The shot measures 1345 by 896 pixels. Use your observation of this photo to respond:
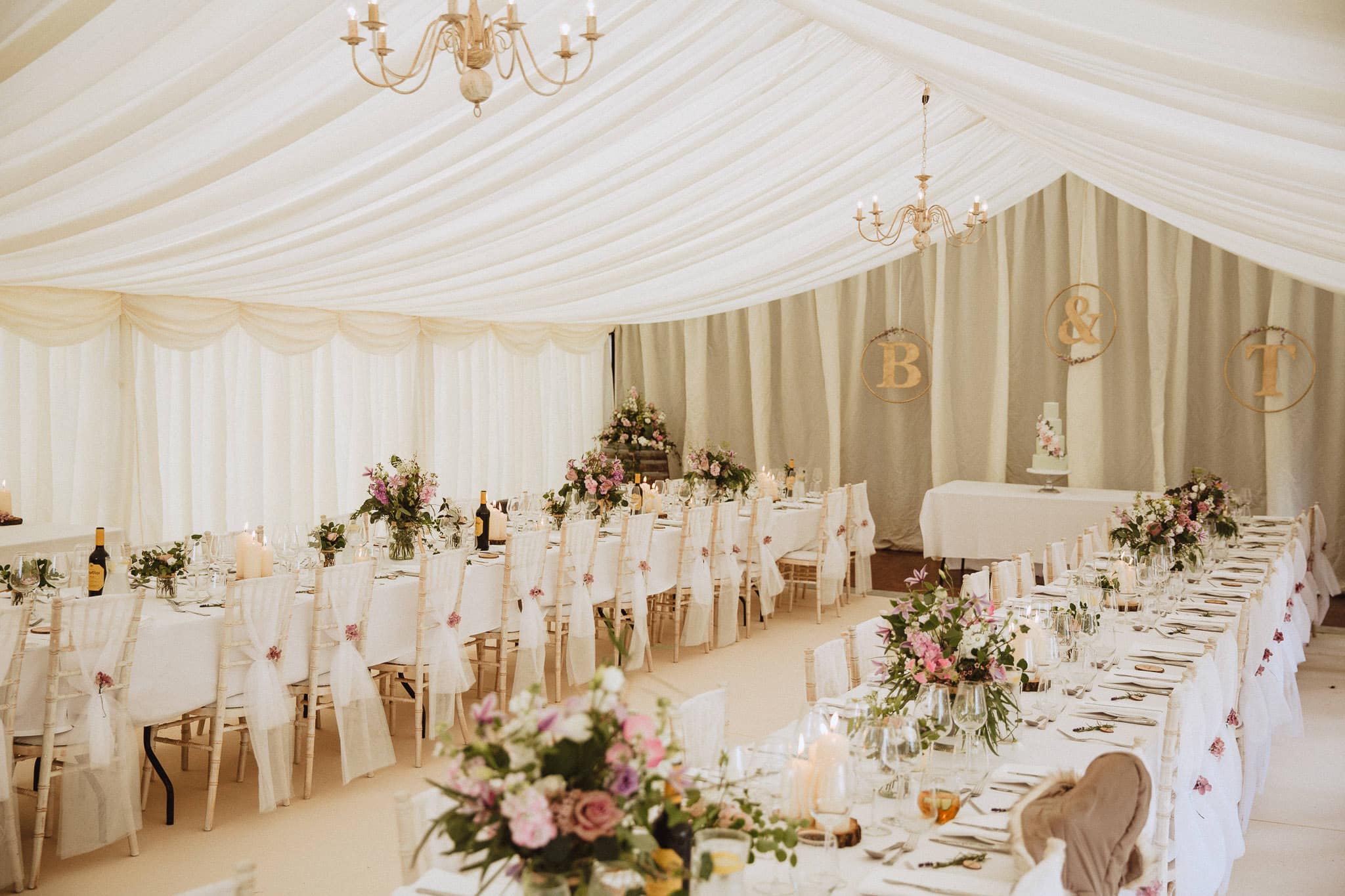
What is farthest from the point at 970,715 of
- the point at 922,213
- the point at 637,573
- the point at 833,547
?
the point at 833,547

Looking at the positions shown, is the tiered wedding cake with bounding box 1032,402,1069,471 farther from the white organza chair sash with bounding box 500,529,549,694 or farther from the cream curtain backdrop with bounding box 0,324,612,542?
Result: the white organza chair sash with bounding box 500,529,549,694

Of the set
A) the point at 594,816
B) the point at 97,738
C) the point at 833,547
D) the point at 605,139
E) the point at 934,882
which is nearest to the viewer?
the point at 594,816

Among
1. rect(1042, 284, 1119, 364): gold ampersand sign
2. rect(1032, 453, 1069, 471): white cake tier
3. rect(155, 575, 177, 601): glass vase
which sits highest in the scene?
rect(1042, 284, 1119, 364): gold ampersand sign

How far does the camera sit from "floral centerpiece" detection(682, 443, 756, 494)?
8875 mm

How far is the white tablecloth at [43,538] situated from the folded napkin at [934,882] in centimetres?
562

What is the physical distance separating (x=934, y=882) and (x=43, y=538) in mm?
6438

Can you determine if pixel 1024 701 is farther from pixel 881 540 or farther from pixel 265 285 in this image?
pixel 881 540

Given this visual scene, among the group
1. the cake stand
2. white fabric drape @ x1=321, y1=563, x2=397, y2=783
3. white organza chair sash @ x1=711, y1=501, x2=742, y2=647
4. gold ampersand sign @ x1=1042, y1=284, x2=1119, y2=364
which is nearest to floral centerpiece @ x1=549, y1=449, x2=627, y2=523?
white organza chair sash @ x1=711, y1=501, x2=742, y2=647

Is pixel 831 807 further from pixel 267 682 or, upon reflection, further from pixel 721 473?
pixel 721 473

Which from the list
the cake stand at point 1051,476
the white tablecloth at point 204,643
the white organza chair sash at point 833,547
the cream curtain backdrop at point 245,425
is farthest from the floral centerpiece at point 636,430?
the white tablecloth at point 204,643

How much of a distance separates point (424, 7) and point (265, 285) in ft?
11.7

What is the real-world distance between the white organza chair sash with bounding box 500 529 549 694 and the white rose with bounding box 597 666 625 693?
448cm

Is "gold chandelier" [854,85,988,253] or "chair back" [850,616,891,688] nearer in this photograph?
"chair back" [850,616,891,688]

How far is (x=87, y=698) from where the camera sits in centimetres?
430
